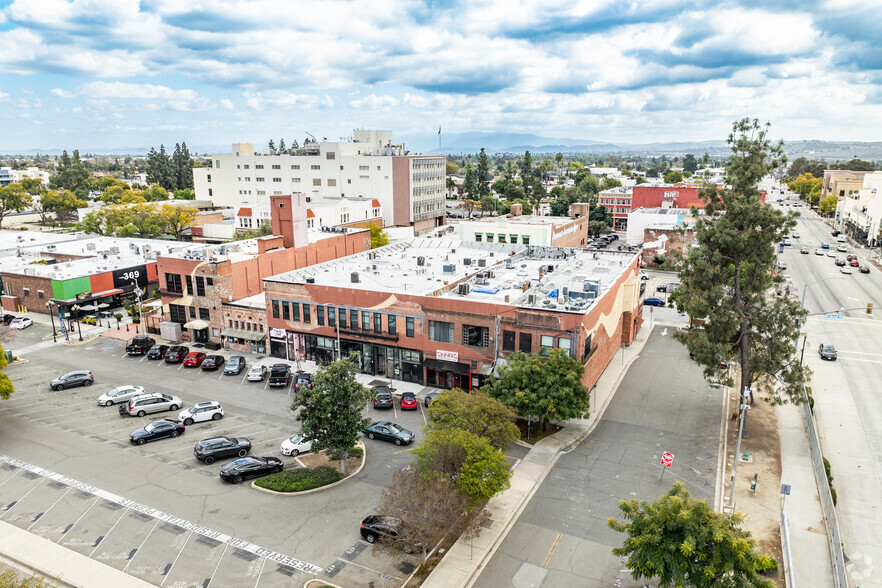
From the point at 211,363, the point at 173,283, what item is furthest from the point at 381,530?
the point at 173,283

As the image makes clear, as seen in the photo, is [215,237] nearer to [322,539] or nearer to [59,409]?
[59,409]

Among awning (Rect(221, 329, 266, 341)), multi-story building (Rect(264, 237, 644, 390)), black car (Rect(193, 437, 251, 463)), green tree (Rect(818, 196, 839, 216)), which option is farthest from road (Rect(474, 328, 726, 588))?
green tree (Rect(818, 196, 839, 216))

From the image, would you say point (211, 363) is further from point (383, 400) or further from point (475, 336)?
point (475, 336)

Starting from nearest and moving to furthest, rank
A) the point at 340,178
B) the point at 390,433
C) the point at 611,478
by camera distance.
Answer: the point at 611,478
the point at 390,433
the point at 340,178

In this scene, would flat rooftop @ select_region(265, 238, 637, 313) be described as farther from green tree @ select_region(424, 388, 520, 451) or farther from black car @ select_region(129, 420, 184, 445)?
black car @ select_region(129, 420, 184, 445)

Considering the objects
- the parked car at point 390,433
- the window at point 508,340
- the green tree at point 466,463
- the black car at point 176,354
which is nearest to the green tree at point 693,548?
the green tree at point 466,463

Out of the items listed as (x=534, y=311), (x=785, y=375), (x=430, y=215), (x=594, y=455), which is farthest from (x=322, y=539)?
(x=430, y=215)
